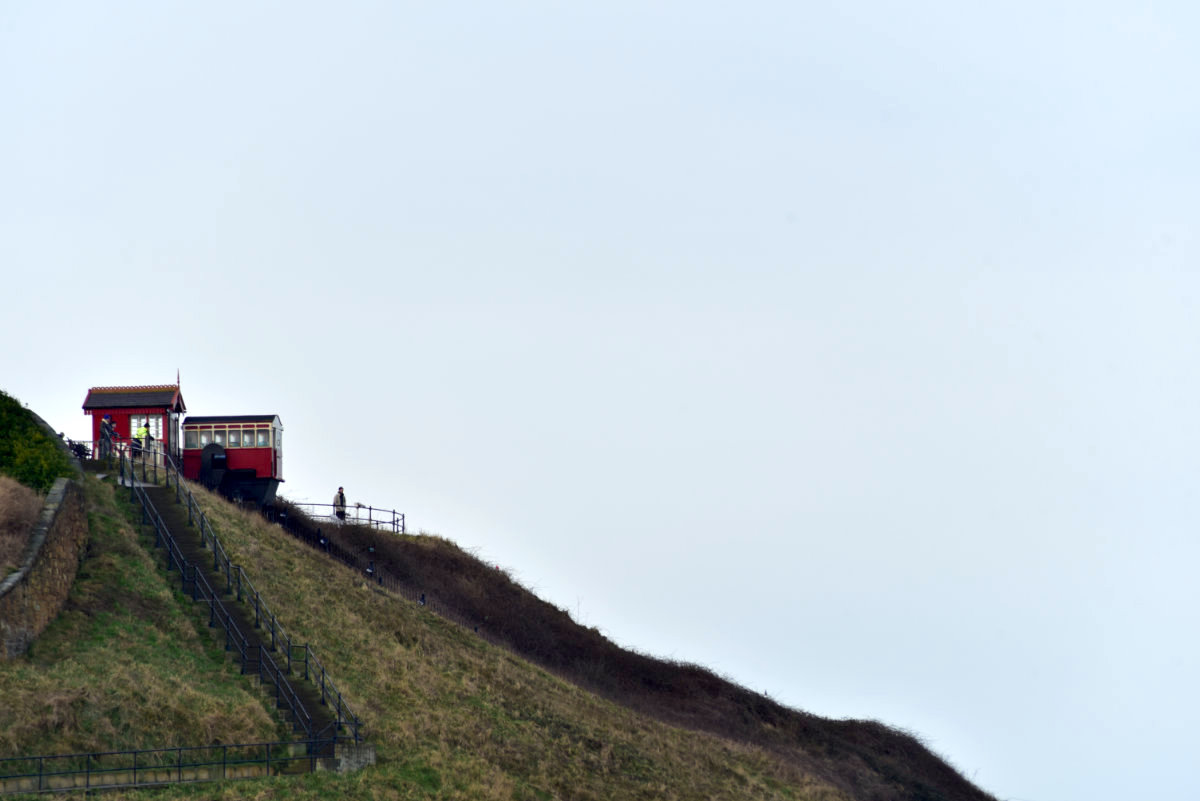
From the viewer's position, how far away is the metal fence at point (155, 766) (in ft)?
91.2

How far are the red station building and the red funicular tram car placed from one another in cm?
134

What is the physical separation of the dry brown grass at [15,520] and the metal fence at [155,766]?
6364 millimetres

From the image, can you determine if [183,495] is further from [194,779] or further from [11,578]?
[194,779]

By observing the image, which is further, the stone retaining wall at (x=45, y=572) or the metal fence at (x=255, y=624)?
the metal fence at (x=255, y=624)

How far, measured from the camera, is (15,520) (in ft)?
116

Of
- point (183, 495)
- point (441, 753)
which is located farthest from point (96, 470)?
point (441, 753)

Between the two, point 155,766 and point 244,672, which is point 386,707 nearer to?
point 244,672

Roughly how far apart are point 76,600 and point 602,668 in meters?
28.6

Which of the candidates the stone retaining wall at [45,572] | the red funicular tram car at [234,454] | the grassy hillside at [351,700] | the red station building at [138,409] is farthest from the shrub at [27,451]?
the red funicular tram car at [234,454]

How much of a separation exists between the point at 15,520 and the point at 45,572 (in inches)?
70.4

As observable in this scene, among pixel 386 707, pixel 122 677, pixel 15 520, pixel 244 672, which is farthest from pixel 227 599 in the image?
pixel 122 677

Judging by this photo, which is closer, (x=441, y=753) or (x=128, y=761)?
(x=128, y=761)

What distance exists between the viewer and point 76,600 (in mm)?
35812

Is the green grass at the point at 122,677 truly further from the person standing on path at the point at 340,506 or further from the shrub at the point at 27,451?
the person standing on path at the point at 340,506
